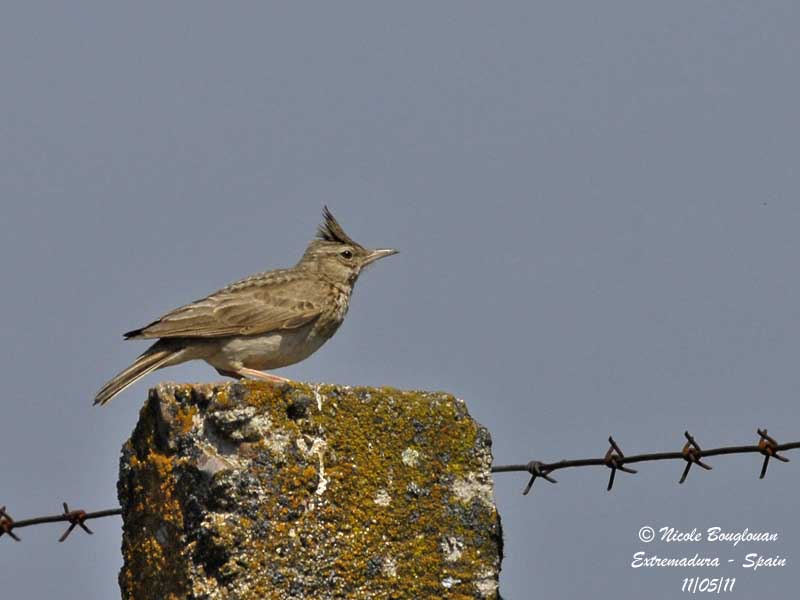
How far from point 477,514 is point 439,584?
0.82ft

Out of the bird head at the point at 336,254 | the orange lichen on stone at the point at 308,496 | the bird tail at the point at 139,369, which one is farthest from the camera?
the bird head at the point at 336,254

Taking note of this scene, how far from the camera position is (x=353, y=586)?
3771 mm

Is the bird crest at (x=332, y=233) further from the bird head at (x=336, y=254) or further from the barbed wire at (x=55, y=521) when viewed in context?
the barbed wire at (x=55, y=521)

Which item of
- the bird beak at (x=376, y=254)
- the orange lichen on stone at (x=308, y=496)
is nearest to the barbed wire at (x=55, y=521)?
the orange lichen on stone at (x=308, y=496)

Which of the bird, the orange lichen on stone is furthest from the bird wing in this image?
the orange lichen on stone

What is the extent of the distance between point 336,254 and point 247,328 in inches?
78.2

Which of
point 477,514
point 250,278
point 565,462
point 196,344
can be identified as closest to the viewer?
Answer: point 477,514

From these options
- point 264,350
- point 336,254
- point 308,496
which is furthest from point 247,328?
point 308,496

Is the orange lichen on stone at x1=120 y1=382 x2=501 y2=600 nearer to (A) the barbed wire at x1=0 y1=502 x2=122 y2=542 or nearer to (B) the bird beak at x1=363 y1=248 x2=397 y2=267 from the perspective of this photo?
(A) the barbed wire at x1=0 y1=502 x2=122 y2=542

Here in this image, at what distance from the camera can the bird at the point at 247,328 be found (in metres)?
A: 8.19

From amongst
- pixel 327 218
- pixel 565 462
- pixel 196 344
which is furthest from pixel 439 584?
pixel 327 218

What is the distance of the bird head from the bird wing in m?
0.73

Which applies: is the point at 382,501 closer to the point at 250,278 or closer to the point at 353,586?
the point at 353,586

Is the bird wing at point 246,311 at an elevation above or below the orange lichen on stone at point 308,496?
above
